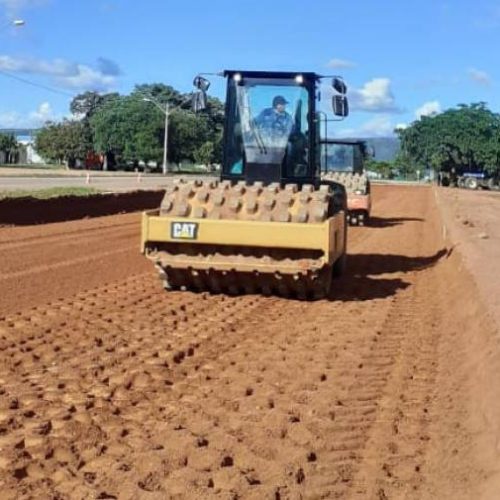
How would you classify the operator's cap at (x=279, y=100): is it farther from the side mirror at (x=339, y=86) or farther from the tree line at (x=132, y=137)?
the tree line at (x=132, y=137)

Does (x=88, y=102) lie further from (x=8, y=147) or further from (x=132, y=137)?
(x=132, y=137)

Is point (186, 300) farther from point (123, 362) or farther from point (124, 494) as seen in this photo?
point (124, 494)

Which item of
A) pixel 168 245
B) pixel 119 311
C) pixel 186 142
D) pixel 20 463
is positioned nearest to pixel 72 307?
pixel 119 311

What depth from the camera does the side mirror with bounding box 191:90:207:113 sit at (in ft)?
38.9

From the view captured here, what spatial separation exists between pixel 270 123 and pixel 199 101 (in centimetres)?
101

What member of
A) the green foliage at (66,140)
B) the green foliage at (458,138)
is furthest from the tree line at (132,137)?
the green foliage at (458,138)

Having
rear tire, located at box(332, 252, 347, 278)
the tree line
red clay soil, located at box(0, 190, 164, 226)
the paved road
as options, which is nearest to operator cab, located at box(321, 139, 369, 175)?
red clay soil, located at box(0, 190, 164, 226)

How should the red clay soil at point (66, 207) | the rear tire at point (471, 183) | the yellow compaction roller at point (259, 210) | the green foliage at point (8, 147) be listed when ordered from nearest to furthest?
the yellow compaction roller at point (259, 210) → the red clay soil at point (66, 207) → the rear tire at point (471, 183) → the green foliage at point (8, 147)

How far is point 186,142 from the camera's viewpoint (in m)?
94.6

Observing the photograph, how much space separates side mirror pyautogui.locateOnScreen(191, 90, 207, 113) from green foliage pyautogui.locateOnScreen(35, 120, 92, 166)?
93973 millimetres

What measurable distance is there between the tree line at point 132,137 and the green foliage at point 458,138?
2526 centimetres

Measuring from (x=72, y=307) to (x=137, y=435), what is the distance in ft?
15.3

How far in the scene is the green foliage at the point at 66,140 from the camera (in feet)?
342

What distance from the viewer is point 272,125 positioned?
476 inches
